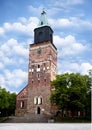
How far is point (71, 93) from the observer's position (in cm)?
3947

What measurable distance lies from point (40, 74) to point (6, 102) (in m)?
9.58

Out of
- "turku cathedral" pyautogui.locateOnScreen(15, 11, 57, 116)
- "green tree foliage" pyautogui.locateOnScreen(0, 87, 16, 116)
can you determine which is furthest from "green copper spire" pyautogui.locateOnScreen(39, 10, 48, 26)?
"green tree foliage" pyautogui.locateOnScreen(0, 87, 16, 116)

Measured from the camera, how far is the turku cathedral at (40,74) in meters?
49.4

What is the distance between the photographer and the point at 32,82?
5153cm

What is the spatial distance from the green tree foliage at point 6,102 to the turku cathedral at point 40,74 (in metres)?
3.90

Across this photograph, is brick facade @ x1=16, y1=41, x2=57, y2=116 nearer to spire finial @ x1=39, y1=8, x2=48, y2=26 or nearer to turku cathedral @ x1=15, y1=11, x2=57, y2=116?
turku cathedral @ x1=15, y1=11, x2=57, y2=116

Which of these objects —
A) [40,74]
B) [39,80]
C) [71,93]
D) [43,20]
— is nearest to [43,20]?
[43,20]

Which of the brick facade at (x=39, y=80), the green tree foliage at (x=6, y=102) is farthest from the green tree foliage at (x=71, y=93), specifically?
the green tree foliage at (x=6, y=102)

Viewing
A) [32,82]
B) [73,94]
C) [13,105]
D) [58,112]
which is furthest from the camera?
[13,105]

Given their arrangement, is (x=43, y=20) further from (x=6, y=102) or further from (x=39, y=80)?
(x=6, y=102)

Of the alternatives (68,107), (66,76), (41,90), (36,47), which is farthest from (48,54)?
(68,107)

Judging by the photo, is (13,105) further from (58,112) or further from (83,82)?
(83,82)

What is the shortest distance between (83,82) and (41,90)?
11921mm

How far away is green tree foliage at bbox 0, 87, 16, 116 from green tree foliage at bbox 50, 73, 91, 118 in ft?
33.4
